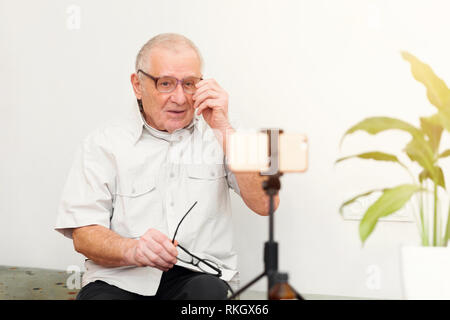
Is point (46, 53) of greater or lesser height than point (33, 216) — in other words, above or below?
above

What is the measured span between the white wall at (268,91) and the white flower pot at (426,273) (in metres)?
0.59

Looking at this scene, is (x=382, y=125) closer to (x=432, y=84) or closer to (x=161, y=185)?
(x=432, y=84)

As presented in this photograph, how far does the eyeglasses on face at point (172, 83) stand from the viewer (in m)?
1.57

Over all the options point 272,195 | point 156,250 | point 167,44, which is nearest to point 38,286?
point 156,250

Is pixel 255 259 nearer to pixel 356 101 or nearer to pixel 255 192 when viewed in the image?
pixel 255 192

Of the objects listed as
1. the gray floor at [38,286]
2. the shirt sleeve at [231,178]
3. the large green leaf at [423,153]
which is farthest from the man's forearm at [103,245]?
the large green leaf at [423,153]

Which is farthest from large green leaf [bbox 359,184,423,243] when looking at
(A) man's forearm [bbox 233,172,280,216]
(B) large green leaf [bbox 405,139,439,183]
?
(A) man's forearm [bbox 233,172,280,216]

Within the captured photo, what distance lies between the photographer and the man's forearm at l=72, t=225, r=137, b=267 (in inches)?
55.6

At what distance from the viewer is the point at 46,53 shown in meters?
2.20

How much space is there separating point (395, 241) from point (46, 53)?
156cm

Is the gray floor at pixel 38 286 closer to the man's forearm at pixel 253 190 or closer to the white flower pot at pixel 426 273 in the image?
the man's forearm at pixel 253 190

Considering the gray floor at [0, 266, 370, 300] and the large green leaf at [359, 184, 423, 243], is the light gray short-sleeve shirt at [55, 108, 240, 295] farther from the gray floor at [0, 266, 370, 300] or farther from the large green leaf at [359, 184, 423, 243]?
the large green leaf at [359, 184, 423, 243]
